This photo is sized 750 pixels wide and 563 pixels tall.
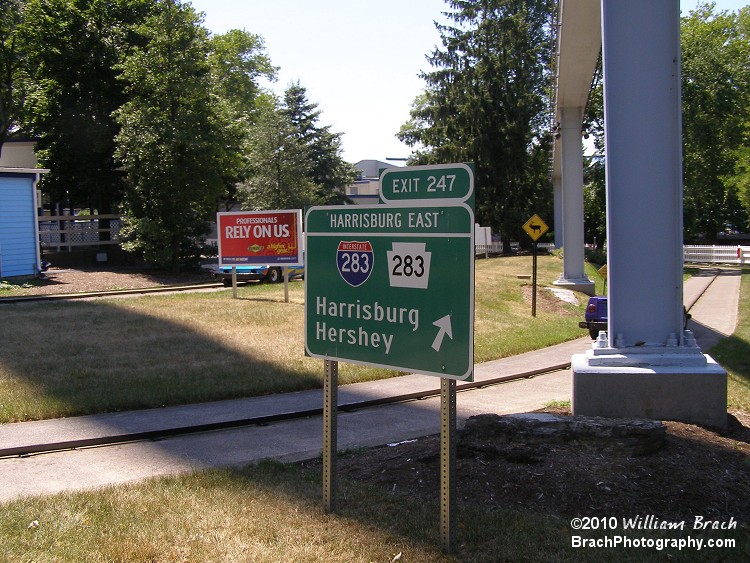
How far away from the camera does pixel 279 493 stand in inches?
231

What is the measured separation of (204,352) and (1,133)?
89.4ft

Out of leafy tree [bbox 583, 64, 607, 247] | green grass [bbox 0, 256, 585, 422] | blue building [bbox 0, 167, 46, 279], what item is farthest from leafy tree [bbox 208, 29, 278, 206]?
green grass [bbox 0, 256, 585, 422]

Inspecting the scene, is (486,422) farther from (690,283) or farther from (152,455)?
(690,283)

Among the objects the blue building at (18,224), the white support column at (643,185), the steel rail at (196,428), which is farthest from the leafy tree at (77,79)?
the white support column at (643,185)

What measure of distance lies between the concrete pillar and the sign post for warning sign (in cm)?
2478

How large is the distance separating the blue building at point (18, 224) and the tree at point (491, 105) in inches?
1183

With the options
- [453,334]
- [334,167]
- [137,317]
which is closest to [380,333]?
[453,334]

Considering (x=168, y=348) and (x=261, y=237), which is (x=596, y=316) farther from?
(x=168, y=348)

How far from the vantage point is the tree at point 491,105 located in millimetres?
52031

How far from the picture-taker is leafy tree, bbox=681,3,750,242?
51.8 meters

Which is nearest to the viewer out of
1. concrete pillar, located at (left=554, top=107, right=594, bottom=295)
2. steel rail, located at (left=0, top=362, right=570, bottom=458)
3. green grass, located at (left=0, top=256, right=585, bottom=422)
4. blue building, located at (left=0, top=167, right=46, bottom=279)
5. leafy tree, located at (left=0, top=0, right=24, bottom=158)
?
steel rail, located at (left=0, top=362, right=570, bottom=458)

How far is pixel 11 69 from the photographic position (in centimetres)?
3494

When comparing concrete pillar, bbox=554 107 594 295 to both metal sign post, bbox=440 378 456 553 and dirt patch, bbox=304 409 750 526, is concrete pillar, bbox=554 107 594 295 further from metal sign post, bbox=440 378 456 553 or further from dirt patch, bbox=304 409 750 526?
metal sign post, bbox=440 378 456 553

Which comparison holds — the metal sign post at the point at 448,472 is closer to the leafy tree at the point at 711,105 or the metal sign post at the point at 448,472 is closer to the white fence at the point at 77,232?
the white fence at the point at 77,232
